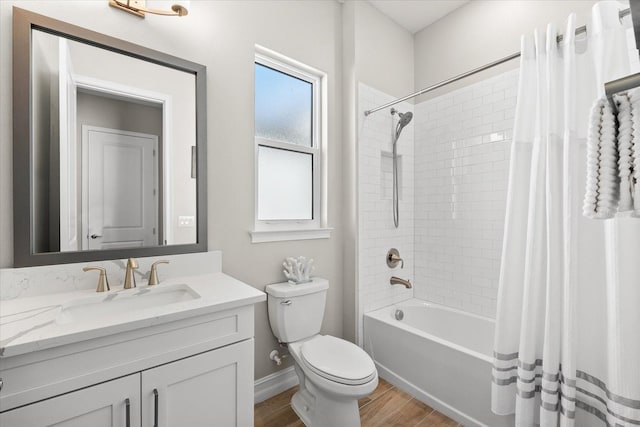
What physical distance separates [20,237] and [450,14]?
10.7 feet

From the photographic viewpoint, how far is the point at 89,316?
1.19 metres

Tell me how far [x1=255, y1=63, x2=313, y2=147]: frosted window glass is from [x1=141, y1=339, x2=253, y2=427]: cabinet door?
56.1 inches

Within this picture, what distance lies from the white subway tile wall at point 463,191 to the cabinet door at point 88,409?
2.28 meters

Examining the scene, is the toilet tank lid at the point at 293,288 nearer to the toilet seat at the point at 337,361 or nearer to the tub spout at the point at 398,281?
the toilet seat at the point at 337,361

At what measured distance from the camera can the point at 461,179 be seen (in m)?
2.44

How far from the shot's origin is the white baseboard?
1900mm

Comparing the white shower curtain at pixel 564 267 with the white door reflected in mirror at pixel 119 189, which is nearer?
the white shower curtain at pixel 564 267

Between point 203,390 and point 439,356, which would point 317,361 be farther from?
point 439,356

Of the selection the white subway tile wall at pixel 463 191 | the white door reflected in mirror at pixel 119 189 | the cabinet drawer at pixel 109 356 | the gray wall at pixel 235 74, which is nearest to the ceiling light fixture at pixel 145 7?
the gray wall at pixel 235 74

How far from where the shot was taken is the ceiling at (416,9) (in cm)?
244

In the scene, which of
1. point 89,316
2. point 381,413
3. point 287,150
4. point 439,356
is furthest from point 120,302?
point 439,356

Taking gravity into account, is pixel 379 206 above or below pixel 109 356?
above

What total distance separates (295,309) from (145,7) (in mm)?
1813

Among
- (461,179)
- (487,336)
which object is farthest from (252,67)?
(487,336)
